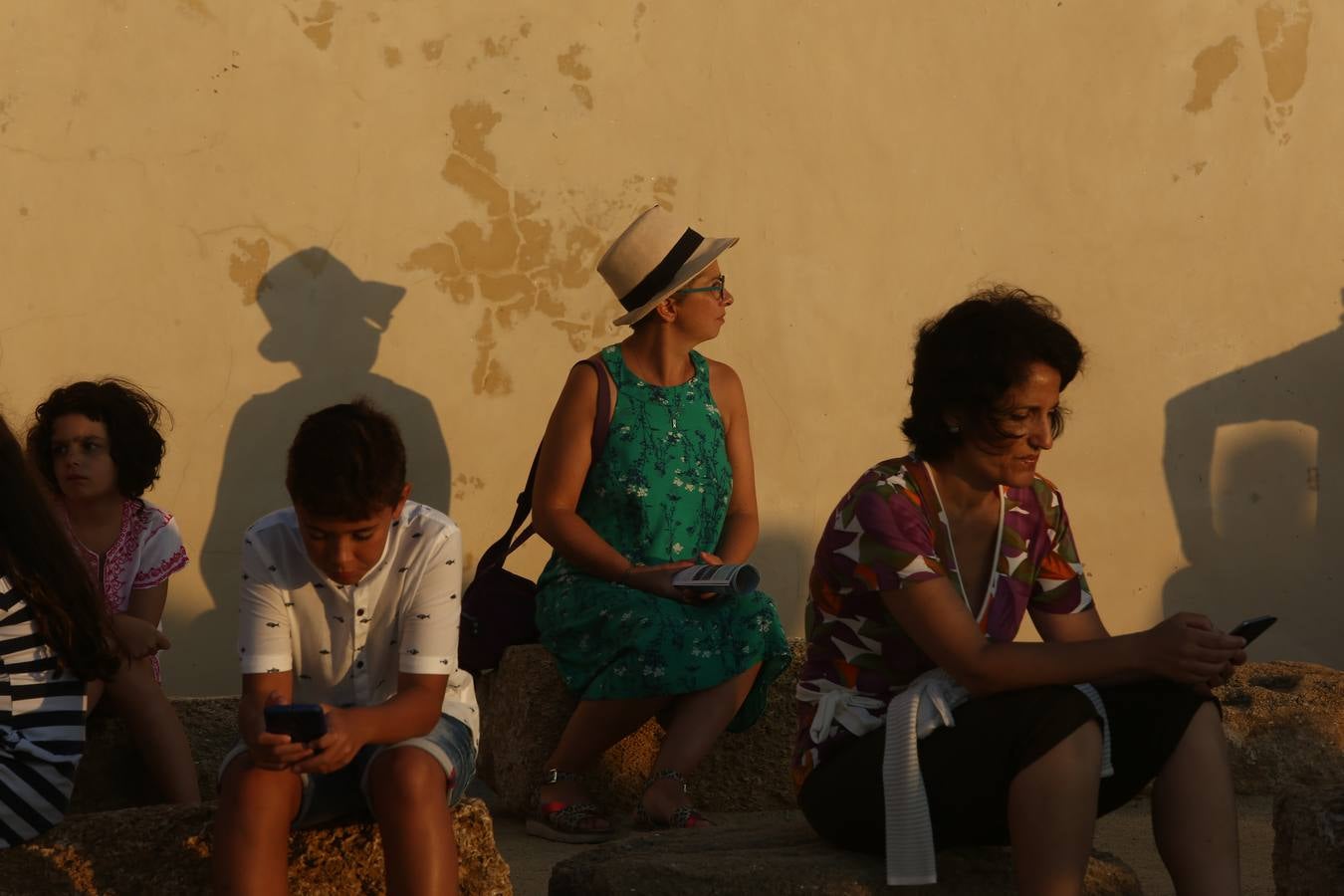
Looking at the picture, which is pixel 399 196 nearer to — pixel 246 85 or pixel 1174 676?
pixel 246 85

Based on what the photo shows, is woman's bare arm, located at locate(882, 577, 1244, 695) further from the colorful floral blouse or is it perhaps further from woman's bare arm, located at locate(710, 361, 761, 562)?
woman's bare arm, located at locate(710, 361, 761, 562)

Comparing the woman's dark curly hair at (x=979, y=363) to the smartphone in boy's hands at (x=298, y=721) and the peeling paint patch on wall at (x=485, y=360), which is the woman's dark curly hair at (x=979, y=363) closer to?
the smartphone in boy's hands at (x=298, y=721)

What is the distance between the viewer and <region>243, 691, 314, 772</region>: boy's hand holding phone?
2.67 metres

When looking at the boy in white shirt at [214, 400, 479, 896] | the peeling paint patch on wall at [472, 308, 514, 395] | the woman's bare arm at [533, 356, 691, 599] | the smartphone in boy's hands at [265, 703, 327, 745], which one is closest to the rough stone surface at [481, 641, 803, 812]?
the woman's bare arm at [533, 356, 691, 599]

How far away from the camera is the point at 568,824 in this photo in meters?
4.14

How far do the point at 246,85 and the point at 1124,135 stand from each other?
2904mm

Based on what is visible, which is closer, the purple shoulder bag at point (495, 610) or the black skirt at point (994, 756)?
the black skirt at point (994, 756)

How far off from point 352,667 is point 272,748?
344mm

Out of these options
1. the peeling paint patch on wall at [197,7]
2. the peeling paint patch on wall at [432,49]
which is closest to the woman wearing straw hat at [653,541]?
the peeling paint patch on wall at [432,49]

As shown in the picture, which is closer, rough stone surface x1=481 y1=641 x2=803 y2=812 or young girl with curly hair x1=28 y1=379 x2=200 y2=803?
young girl with curly hair x1=28 y1=379 x2=200 y2=803

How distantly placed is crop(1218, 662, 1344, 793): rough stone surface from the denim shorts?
2.52 metres

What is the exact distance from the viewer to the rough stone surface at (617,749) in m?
4.38

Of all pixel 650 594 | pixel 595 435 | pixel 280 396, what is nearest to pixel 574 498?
pixel 595 435

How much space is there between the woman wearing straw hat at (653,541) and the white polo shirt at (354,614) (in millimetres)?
1160
